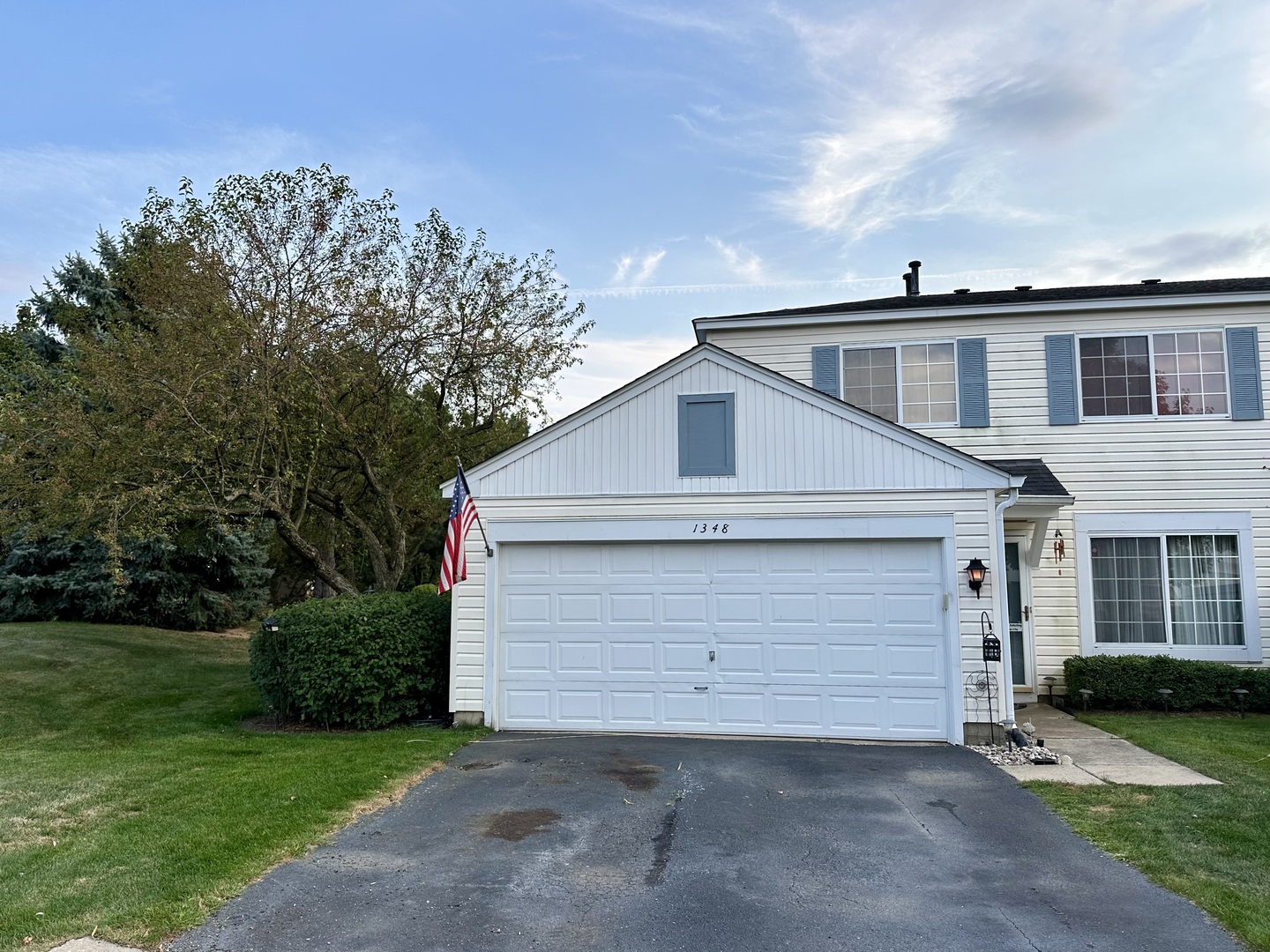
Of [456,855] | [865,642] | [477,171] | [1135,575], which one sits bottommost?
[456,855]

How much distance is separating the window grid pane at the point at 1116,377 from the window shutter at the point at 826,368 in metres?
3.66

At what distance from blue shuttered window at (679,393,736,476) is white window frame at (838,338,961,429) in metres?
3.44

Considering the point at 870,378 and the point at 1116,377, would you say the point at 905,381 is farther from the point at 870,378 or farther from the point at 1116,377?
the point at 1116,377

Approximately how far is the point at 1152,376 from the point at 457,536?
1044cm

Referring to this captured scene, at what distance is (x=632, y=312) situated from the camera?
52.2ft

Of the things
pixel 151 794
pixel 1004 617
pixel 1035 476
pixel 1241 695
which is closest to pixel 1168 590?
pixel 1241 695

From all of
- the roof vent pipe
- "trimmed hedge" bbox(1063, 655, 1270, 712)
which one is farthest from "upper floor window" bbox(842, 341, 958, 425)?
"trimmed hedge" bbox(1063, 655, 1270, 712)

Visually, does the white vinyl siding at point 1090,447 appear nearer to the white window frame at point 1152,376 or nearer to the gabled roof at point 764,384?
the white window frame at point 1152,376

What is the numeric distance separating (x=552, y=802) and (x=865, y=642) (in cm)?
438

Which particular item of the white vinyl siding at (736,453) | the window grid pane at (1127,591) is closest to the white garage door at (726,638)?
the white vinyl siding at (736,453)

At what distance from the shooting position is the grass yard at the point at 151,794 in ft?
16.0

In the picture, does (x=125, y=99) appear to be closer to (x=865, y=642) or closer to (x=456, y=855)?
(x=456, y=855)

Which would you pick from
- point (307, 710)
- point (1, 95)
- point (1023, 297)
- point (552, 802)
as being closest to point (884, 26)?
point (1023, 297)

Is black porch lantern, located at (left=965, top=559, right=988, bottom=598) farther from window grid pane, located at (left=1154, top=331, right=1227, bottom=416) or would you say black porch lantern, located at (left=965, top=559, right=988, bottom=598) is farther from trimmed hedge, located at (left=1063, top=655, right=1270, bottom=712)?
window grid pane, located at (left=1154, top=331, right=1227, bottom=416)
